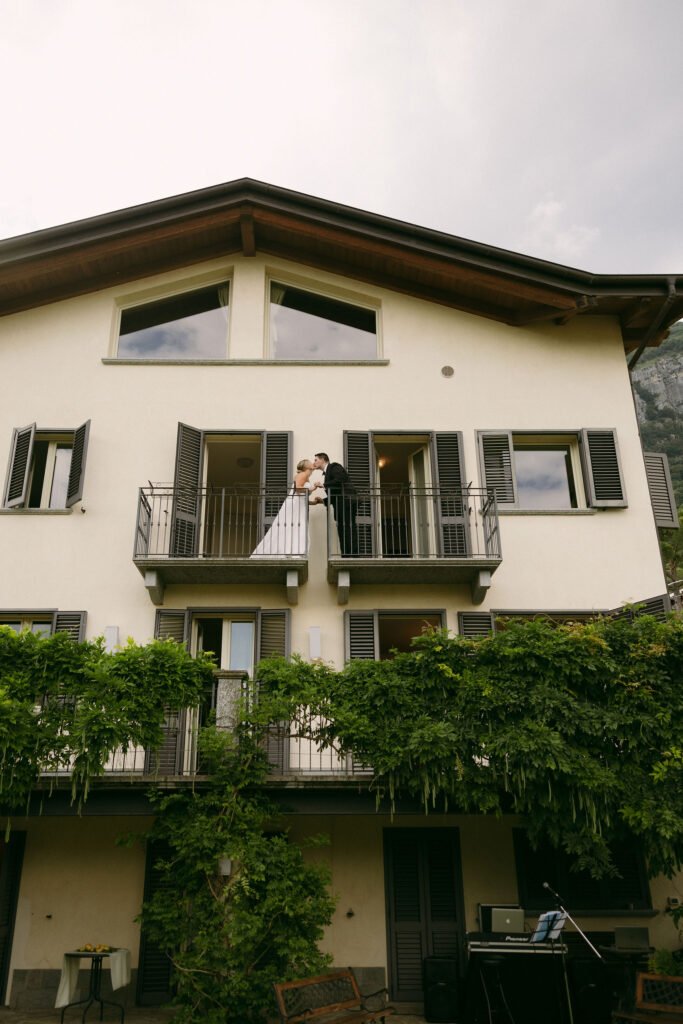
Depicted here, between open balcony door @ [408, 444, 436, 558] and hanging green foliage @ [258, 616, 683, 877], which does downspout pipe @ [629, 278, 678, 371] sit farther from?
hanging green foliage @ [258, 616, 683, 877]

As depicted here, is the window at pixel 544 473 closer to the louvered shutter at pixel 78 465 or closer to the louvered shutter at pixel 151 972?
the louvered shutter at pixel 78 465

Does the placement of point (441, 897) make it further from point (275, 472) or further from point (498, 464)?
point (275, 472)

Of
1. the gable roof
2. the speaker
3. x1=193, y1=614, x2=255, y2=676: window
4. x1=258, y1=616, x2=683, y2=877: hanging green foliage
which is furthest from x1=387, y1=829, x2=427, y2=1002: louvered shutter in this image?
the gable roof

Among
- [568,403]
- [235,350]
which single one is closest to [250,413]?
[235,350]

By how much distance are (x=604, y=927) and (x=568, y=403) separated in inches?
308

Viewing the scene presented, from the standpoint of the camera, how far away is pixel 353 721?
32.0ft

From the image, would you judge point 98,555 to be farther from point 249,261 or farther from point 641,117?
point 641,117

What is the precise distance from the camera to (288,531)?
12633 mm

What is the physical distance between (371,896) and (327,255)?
10.4 meters

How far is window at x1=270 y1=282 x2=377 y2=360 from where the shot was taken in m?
14.5

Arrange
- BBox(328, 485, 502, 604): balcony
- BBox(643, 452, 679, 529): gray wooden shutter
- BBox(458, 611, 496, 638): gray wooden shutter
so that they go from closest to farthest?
BBox(328, 485, 502, 604): balcony, BBox(458, 611, 496, 638): gray wooden shutter, BBox(643, 452, 679, 529): gray wooden shutter

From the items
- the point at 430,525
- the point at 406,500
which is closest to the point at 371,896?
the point at 430,525

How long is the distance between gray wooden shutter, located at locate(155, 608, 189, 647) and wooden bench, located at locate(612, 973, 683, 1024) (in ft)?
23.1

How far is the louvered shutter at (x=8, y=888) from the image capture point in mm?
10984
